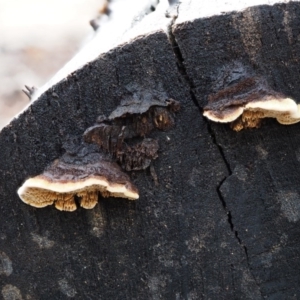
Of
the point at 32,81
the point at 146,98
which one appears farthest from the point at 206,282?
the point at 32,81

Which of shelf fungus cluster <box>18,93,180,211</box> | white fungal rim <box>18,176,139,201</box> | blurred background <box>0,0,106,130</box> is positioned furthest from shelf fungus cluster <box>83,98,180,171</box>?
blurred background <box>0,0,106,130</box>

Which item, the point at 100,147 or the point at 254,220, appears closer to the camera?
the point at 100,147

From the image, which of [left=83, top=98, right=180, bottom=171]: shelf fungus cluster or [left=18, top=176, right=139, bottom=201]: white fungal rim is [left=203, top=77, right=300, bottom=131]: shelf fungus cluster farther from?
[left=18, top=176, right=139, bottom=201]: white fungal rim

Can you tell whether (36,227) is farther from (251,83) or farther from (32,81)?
(32,81)

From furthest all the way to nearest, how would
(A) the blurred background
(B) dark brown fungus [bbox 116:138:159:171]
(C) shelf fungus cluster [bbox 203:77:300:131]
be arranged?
(A) the blurred background → (B) dark brown fungus [bbox 116:138:159:171] → (C) shelf fungus cluster [bbox 203:77:300:131]

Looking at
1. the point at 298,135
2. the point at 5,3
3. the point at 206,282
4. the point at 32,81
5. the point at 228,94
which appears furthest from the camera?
the point at 5,3

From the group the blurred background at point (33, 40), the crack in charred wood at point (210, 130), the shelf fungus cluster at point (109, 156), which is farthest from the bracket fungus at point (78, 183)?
the blurred background at point (33, 40)

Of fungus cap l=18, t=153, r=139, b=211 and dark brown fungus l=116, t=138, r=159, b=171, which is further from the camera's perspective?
dark brown fungus l=116, t=138, r=159, b=171
